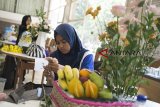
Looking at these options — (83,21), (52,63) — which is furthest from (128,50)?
(83,21)

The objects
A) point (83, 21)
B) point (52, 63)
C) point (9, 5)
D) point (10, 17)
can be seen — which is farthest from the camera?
point (9, 5)

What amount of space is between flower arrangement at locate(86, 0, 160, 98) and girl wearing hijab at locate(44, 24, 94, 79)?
112 centimetres

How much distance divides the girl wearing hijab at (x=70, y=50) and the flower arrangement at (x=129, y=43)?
112 centimetres

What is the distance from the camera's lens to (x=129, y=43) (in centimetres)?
91

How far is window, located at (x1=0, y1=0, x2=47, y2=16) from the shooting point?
848 cm

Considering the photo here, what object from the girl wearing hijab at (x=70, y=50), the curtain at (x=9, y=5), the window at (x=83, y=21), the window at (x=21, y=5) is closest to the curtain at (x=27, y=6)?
the window at (x=21, y=5)

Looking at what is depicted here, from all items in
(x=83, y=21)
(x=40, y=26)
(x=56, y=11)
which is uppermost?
(x=56, y=11)

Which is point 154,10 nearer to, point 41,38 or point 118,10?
point 118,10

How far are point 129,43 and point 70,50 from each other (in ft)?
4.38

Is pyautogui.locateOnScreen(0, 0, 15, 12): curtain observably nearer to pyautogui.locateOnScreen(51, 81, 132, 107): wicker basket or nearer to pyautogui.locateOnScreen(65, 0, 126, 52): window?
pyautogui.locateOnScreen(65, 0, 126, 52): window

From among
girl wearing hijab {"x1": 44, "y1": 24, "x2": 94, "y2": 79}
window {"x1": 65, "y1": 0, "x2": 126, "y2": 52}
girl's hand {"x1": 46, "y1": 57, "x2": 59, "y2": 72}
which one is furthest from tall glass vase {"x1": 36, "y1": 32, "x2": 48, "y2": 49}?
girl's hand {"x1": 46, "y1": 57, "x2": 59, "y2": 72}

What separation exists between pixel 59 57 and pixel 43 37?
124 centimetres

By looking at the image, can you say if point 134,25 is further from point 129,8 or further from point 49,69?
point 49,69

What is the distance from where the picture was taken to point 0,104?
3.92 feet
